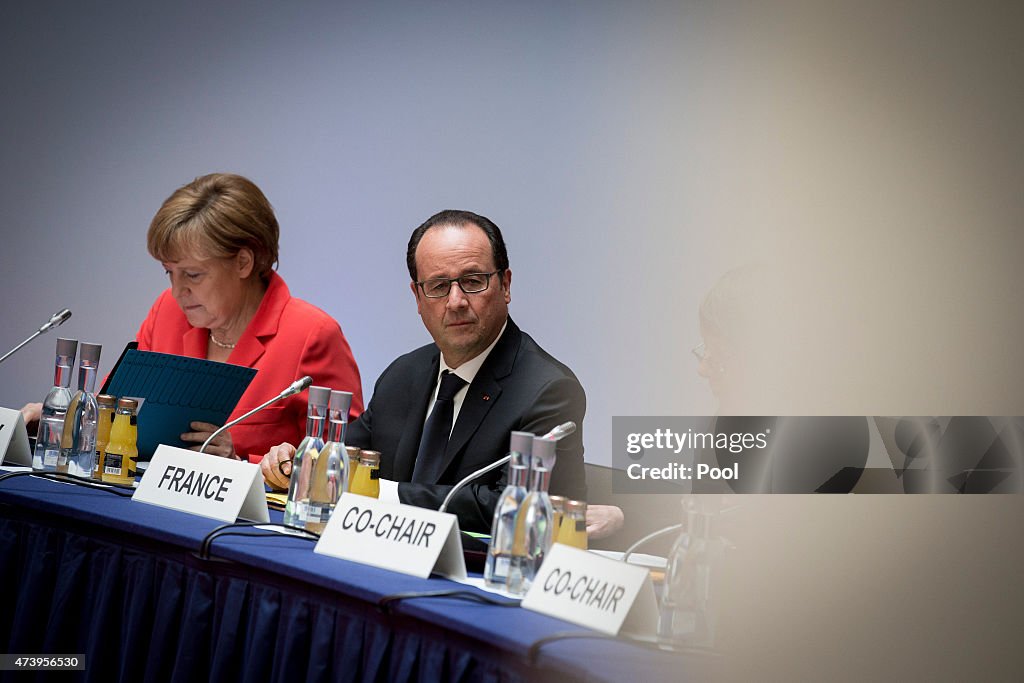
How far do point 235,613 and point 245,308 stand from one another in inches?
61.4

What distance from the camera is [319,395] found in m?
1.79

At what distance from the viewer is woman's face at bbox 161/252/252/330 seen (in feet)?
9.55

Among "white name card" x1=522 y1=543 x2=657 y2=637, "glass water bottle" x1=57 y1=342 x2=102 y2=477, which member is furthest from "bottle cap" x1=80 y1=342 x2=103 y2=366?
"white name card" x1=522 y1=543 x2=657 y2=637

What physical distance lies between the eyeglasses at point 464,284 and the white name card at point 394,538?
0.82 metres

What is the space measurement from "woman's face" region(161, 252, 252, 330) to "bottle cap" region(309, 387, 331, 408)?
1243 mm

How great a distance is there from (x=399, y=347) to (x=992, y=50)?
89.6 inches

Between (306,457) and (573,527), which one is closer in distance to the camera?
(573,527)

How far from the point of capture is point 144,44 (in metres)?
4.32

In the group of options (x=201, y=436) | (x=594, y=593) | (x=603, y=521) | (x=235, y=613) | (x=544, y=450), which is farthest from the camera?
(x=201, y=436)

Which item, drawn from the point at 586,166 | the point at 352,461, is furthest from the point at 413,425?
the point at 586,166

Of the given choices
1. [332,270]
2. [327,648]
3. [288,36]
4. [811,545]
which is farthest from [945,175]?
[288,36]

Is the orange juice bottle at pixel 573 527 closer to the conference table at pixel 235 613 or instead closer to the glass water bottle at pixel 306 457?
the conference table at pixel 235 613

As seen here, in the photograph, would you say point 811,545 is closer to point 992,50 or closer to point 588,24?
point 992,50

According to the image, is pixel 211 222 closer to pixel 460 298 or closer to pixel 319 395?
pixel 460 298
